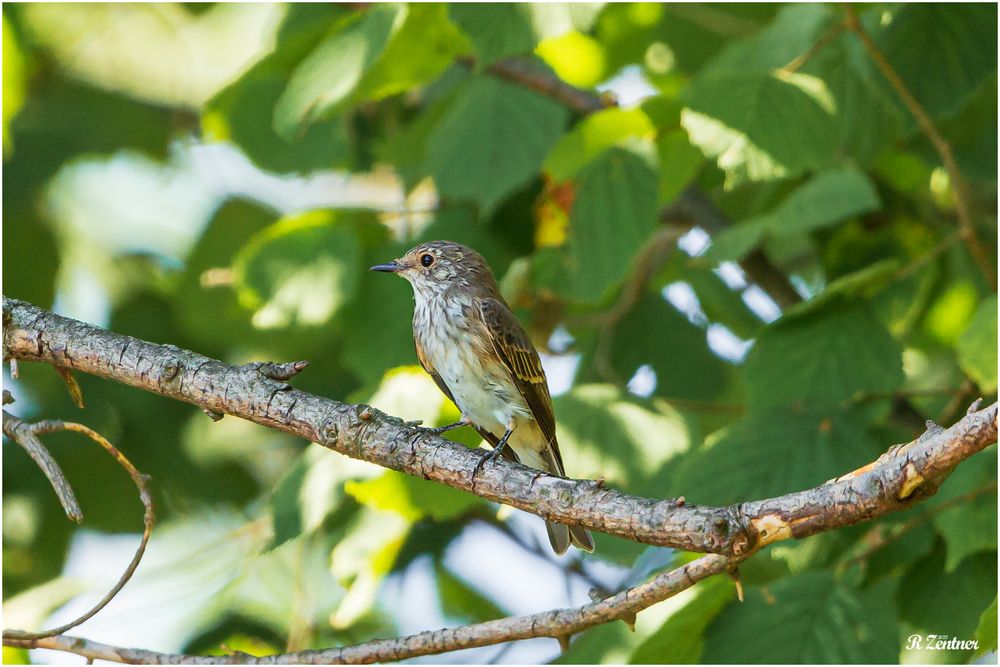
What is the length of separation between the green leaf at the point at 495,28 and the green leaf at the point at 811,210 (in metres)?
1.16

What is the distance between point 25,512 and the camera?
21.6 feet

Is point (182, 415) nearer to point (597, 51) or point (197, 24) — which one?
point (197, 24)

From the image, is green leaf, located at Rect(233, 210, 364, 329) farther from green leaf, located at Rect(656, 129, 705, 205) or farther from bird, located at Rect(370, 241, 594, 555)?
green leaf, located at Rect(656, 129, 705, 205)

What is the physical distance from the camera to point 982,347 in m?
4.00

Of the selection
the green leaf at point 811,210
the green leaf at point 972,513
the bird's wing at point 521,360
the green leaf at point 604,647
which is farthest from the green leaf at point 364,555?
the green leaf at point 972,513

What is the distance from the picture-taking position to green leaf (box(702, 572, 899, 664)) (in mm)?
4004

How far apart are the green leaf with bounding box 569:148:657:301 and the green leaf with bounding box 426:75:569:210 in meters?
0.43

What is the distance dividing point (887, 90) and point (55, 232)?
16.0 feet

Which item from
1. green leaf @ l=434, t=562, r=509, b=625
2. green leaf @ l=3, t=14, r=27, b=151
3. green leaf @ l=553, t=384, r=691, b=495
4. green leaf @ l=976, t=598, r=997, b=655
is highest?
green leaf @ l=3, t=14, r=27, b=151

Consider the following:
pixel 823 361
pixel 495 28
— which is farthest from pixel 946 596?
pixel 495 28

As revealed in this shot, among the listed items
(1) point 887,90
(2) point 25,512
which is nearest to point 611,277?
(1) point 887,90

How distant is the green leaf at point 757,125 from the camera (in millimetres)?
4328

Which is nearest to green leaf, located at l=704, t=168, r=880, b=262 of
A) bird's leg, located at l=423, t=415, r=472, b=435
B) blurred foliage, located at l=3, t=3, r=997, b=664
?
blurred foliage, located at l=3, t=3, r=997, b=664

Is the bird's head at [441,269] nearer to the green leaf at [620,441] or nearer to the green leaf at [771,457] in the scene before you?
the green leaf at [620,441]
